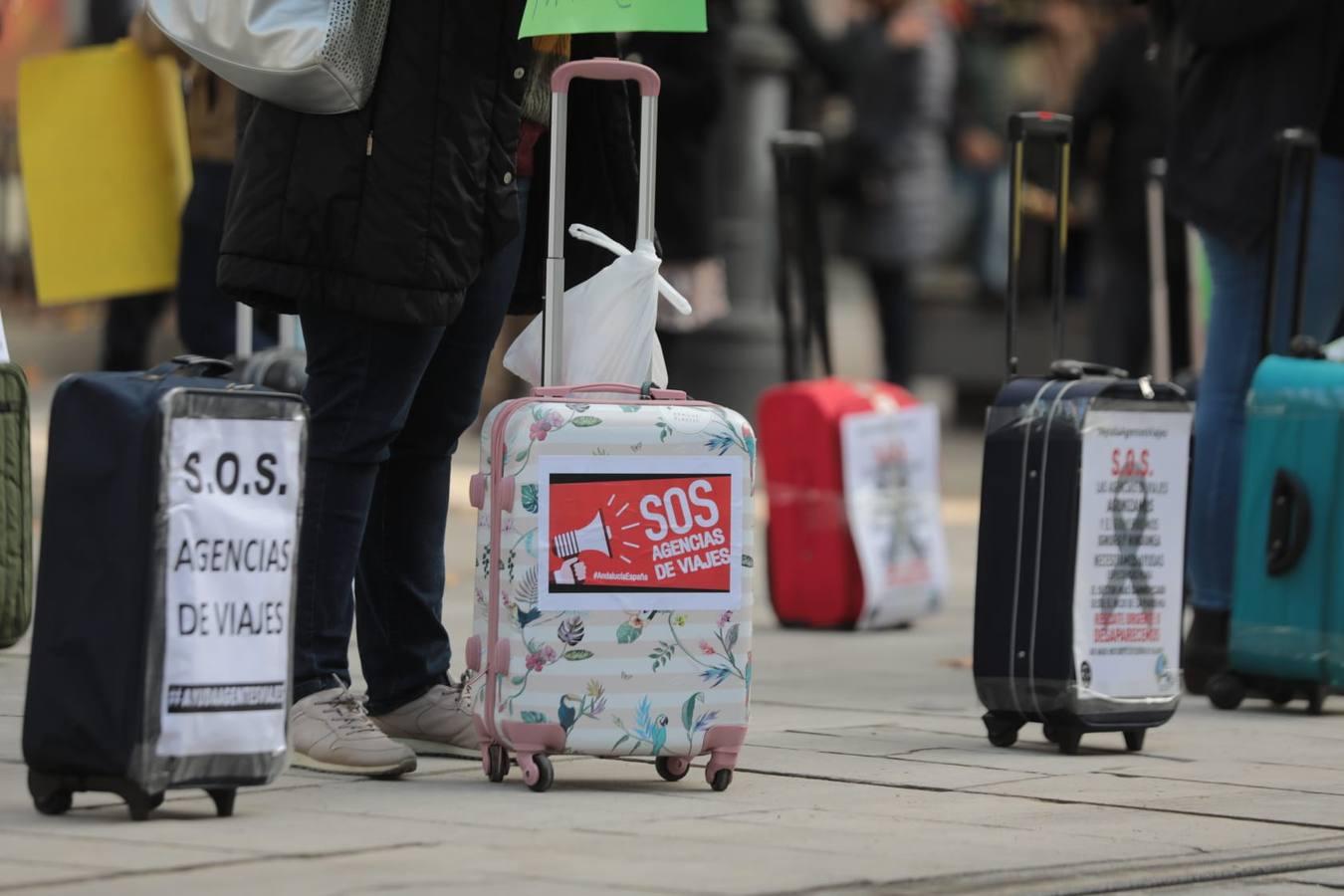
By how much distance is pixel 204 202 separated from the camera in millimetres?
6812

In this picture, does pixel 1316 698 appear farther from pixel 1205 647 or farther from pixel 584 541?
pixel 584 541

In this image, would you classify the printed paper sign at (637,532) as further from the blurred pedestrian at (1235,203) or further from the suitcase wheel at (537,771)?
the blurred pedestrian at (1235,203)

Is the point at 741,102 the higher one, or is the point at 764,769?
the point at 741,102

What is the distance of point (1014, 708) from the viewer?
16.0 ft

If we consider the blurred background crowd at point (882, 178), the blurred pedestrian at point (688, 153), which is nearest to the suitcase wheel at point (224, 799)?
the blurred background crowd at point (882, 178)

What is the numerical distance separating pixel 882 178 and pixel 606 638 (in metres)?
7.53

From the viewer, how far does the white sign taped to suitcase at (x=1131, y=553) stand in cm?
485

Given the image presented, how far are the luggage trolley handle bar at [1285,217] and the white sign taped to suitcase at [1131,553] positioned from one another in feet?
2.96

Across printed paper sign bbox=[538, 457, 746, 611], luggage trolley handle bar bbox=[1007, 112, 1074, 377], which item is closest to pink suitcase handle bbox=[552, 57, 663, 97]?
printed paper sign bbox=[538, 457, 746, 611]

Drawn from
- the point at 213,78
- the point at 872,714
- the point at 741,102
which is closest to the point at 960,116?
the point at 741,102

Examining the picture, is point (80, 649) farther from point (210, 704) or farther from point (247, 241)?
point (247, 241)

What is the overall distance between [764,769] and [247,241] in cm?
118

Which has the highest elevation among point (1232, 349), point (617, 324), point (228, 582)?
point (617, 324)

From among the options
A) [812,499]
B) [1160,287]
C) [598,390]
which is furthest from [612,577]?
[1160,287]
